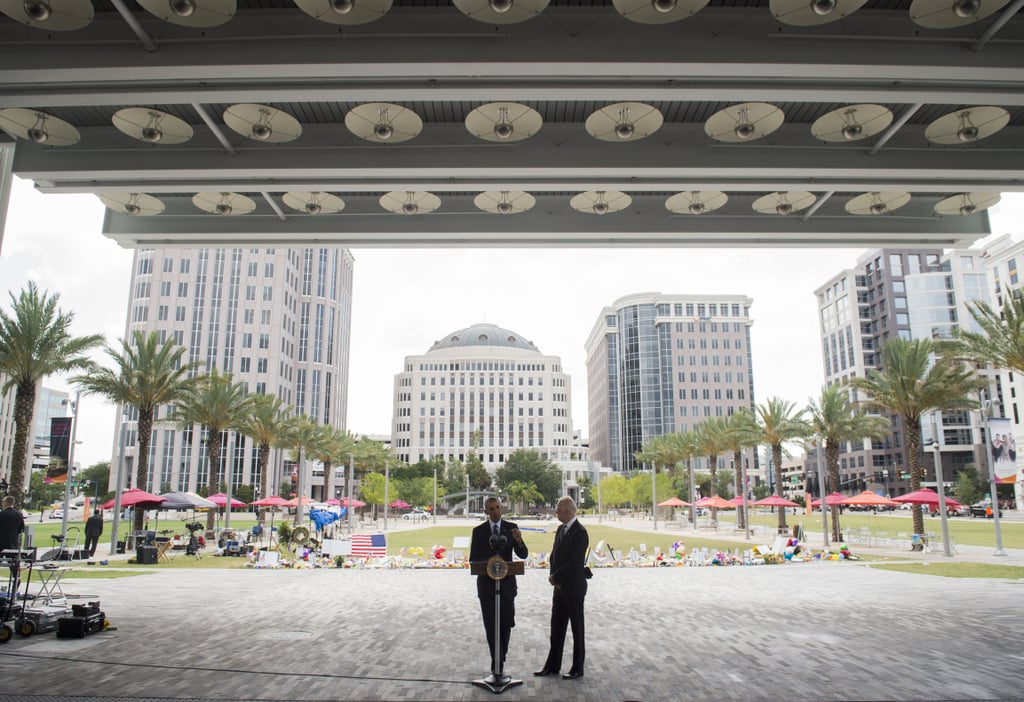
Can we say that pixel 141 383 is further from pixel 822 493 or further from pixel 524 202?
pixel 822 493

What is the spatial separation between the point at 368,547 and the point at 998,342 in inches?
956

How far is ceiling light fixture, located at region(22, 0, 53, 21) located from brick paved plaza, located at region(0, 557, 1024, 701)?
26.0 ft

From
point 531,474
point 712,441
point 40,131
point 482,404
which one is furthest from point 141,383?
point 482,404

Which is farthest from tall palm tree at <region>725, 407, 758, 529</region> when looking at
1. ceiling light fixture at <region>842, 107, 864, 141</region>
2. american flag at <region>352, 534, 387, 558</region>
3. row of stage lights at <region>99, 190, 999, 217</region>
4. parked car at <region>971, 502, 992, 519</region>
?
parked car at <region>971, 502, 992, 519</region>

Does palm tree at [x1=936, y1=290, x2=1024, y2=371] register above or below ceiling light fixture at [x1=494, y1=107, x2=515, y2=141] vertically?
below

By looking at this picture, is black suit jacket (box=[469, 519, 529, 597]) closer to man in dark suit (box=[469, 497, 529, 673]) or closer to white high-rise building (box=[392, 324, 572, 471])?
man in dark suit (box=[469, 497, 529, 673])

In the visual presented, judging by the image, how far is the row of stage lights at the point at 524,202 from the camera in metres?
13.9

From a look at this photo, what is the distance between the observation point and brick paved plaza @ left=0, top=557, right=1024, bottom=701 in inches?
291

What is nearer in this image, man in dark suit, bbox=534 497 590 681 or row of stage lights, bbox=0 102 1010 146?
man in dark suit, bbox=534 497 590 681

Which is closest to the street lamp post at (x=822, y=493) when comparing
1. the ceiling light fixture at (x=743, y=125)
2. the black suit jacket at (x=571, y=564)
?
the ceiling light fixture at (x=743, y=125)

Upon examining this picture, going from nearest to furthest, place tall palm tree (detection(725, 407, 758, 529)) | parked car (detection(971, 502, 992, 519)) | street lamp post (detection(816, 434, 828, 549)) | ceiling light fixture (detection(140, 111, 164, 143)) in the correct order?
ceiling light fixture (detection(140, 111, 164, 143))
street lamp post (detection(816, 434, 828, 549))
tall palm tree (detection(725, 407, 758, 529))
parked car (detection(971, 502, 992, 519))

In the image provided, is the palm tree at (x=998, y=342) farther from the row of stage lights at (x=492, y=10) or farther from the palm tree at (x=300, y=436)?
the palm tree at (x=300, y=436)

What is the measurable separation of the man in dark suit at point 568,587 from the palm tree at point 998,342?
20.9m

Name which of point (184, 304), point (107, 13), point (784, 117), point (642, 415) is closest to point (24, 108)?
point (107, 13)
